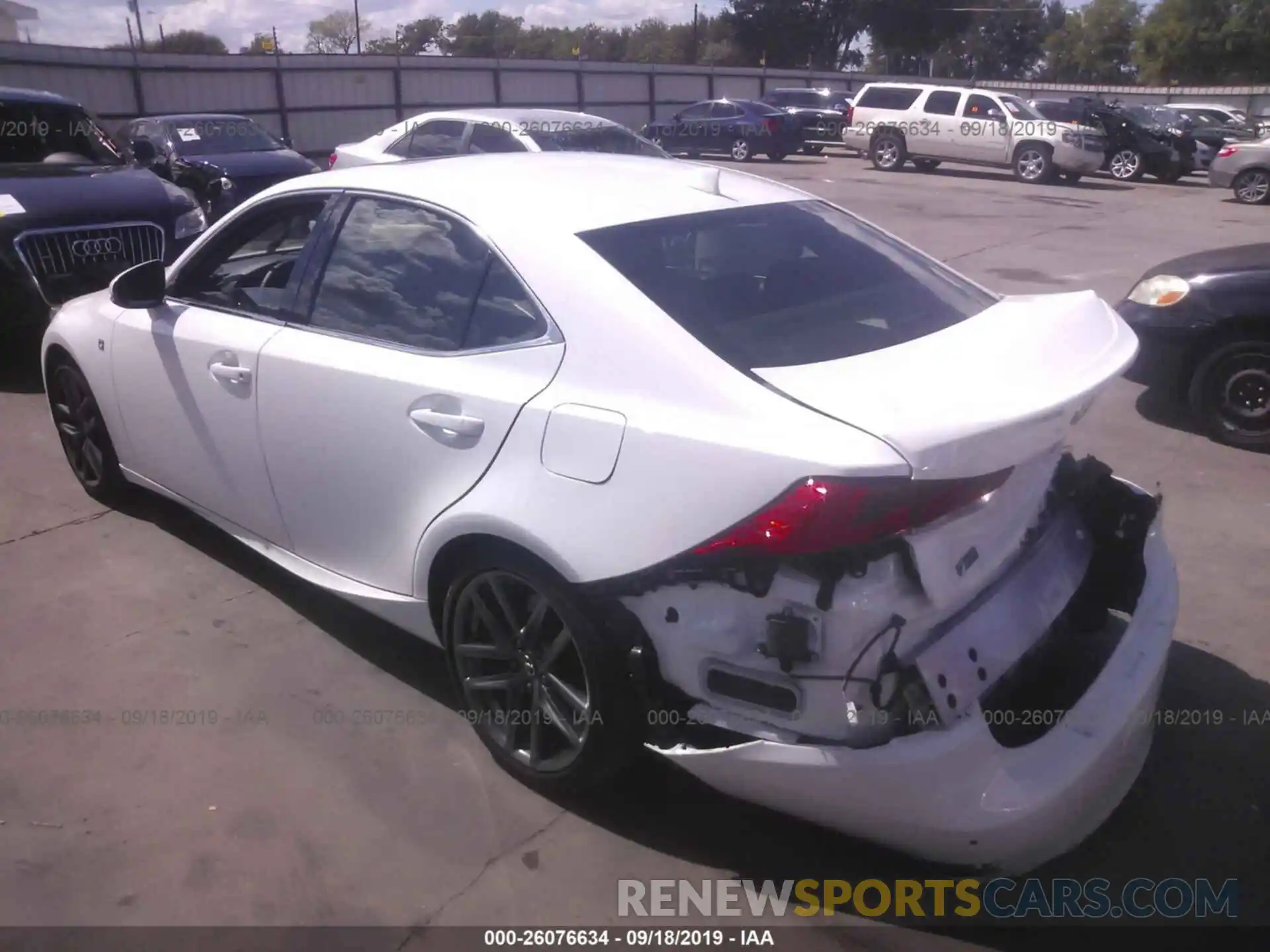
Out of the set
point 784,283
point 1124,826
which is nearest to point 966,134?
point 784,283

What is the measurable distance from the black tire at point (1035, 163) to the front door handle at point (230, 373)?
21.3 metres

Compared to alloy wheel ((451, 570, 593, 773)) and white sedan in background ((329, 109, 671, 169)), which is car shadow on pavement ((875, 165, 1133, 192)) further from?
Answer: alloy wheel ((451, 570, 593, 773))

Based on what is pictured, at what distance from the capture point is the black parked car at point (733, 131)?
2603 centimetres

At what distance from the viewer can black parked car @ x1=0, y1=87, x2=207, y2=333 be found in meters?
6.88

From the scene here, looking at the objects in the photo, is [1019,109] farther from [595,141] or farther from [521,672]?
[521,672]

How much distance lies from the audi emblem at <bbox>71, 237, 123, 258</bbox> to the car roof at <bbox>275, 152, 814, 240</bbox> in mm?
3976

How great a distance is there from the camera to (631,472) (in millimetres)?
2551

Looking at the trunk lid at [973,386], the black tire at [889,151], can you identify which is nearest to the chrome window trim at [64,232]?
the trunk lid at [973,386]

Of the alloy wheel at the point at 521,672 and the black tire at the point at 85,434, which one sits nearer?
the alloy wheel at the point at 521,672

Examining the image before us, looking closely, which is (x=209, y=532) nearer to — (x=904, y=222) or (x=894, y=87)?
(x=904, y=222)

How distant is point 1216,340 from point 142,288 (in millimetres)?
5445

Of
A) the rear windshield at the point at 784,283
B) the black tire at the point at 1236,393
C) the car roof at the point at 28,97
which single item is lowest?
the black tire at the point at 1236,393

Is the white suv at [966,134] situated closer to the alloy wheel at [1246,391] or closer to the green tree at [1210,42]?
the alloy wheel at [1246,391]

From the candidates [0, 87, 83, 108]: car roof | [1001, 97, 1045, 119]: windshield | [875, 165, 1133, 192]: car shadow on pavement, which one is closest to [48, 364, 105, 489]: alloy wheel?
[0, 87, 83, 108]: car roof
